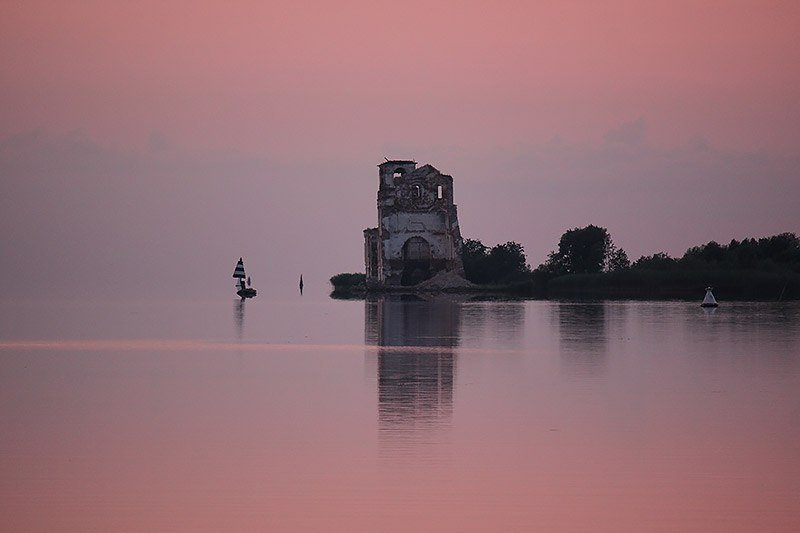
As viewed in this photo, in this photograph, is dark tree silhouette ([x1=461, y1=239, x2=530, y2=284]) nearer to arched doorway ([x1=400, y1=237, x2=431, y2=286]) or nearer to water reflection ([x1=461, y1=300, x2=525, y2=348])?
arched doorway ([x1=400, y1=237, x2=431, y2=286])

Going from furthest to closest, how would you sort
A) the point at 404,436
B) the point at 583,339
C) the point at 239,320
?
1. the point at 239,320
2. the point at 583,339
3. the point at 404,436

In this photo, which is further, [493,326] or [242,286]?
[242,286]

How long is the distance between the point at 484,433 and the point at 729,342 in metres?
11.3

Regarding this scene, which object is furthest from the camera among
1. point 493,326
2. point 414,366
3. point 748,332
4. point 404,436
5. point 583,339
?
point 493,326

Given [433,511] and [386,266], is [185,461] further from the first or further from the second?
[386,266]

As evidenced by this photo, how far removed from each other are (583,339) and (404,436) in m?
11.8

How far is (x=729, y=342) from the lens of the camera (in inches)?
→ 838

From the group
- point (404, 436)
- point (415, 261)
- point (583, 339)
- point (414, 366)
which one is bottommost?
point (404, 436)

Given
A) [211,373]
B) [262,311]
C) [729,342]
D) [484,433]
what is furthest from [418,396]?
[262,311]

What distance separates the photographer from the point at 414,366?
1677 centimetres

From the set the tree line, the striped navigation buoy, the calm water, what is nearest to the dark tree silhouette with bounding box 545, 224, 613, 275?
the tree line

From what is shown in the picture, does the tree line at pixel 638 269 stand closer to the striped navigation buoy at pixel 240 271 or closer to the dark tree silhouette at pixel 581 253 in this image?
the dark tree silhouette at pixel 581 253

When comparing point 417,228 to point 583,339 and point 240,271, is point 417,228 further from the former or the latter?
Result: point 583,339

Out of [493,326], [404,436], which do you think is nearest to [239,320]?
[493,326]
